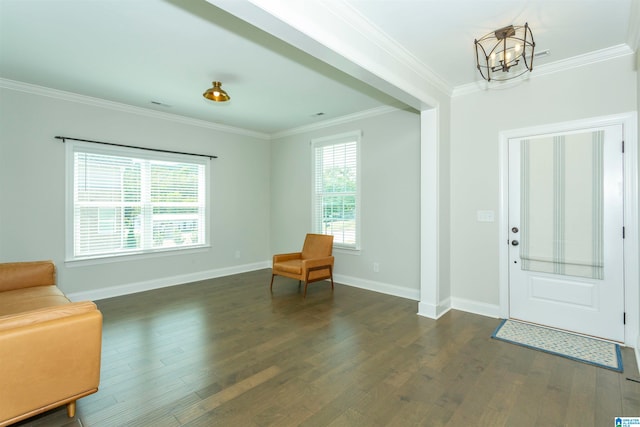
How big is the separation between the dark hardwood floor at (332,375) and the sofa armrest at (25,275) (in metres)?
0.72

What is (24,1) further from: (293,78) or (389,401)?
(389,401)

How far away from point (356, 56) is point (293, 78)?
1.24 m

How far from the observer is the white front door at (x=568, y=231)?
114 inches

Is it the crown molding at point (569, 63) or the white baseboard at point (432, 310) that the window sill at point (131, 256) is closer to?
the white baseboard at point (432, 310)

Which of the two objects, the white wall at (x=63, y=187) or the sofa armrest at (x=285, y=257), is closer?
the white wall at (x=63, y=187)

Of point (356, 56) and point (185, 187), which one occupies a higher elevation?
point (356, 56)

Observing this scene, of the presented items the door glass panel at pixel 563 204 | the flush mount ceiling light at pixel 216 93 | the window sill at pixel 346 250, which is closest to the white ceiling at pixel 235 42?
the flush mount ceiling light at pixel 216 93

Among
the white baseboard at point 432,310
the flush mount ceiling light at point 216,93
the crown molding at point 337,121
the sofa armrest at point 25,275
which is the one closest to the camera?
the sofa armrest at point 25,275

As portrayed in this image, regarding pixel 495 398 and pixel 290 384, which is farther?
pixel 290 384

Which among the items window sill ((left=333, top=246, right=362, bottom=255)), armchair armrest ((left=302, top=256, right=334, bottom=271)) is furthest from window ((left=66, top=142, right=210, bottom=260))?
window sill ((left=333, top=246, right=362, bottom=255))

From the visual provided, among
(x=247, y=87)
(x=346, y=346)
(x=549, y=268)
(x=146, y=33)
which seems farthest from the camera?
(x=247, y=87)

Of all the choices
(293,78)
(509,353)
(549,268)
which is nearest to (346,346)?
(509,353)

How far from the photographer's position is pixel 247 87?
3754mm

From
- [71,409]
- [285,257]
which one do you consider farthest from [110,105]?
[71,409]
